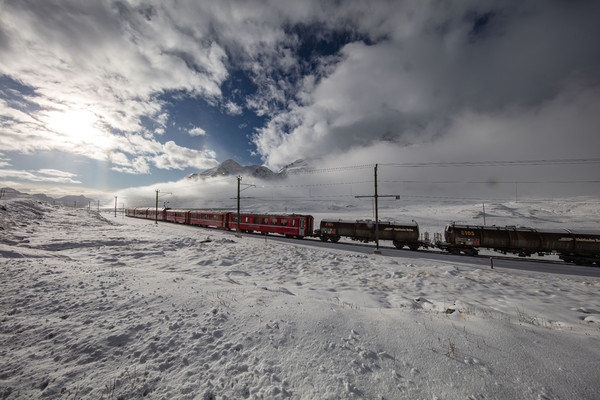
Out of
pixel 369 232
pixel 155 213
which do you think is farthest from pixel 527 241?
pixel 155 213

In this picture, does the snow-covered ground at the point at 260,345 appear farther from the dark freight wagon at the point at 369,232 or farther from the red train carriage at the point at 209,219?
the red train carriage at the point at 209,219

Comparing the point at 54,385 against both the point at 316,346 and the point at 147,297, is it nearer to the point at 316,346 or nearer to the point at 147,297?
the point at 147,297

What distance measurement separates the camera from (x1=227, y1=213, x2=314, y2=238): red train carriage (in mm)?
29219

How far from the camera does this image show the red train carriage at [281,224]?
29219 mm

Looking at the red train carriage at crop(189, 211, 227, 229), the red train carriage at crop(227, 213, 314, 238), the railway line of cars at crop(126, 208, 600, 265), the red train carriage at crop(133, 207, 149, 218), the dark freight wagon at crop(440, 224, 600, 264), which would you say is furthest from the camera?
the red train carriage at crop(133, 207, 149, 218)

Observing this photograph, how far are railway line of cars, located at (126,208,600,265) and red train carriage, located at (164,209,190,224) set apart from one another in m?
12.7

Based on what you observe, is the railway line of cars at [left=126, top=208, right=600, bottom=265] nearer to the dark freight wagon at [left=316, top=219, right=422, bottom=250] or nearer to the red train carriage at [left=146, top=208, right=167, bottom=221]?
the dark freight wagon at [left=316, top=219, right=422, bottom=250]

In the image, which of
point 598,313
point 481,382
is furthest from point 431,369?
point 598,313

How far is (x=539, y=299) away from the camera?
8102 millimetres

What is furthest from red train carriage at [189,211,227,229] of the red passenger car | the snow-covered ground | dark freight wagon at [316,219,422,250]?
the snow-covered ground

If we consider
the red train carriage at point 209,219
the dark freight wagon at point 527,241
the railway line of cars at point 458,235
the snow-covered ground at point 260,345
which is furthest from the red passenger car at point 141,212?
the dark freight wagon at point 527,241

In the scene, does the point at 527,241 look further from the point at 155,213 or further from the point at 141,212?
the point at 141,212

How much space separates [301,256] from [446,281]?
8.30 m

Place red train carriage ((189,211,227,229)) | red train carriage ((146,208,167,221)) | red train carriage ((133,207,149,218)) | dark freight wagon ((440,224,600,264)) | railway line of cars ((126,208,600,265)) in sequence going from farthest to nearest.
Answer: red train carriage ((133,207,149,218)) < red train carriage ((146,208,167,221)) < red train carriage ((189,211,227,229)) < railway line of cars ((126,208,600,265)) < dark freight wagon ((440,224,600,264))
